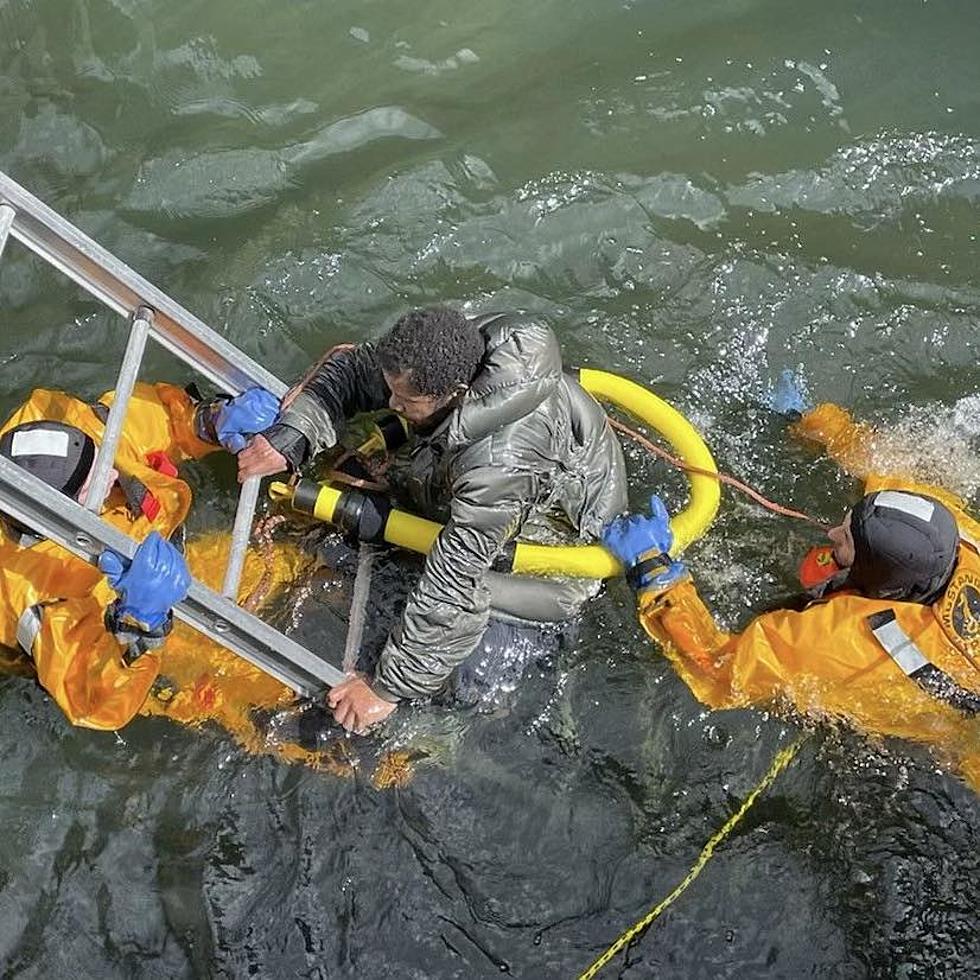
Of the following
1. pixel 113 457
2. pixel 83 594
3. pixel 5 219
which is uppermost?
pixel 5 219

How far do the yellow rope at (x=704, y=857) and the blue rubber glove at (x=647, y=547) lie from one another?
1028 millimetres

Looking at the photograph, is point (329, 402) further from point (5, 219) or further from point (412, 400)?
point (5, 219)

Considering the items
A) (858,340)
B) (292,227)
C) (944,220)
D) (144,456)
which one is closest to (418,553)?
(144,456)

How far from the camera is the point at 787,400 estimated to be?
6.17 m

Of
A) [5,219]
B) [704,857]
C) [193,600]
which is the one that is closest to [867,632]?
[704,857]

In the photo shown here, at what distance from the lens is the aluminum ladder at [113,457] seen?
12.7 ft

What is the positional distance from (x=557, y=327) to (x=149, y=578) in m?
3.30

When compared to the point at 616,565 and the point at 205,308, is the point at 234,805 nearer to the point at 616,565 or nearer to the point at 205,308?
the point at 616,565

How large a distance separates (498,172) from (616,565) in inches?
125

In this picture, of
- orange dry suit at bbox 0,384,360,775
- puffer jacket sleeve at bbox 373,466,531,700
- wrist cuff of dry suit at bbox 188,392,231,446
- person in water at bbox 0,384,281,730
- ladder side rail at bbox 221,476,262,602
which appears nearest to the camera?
person in water at bbox 0,384,281,730

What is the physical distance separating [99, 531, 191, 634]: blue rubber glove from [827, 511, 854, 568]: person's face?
272 cm

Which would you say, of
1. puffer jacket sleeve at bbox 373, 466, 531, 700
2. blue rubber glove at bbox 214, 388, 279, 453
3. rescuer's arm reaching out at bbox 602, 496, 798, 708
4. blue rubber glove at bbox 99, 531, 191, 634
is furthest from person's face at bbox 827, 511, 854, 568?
blue rubber glove at bbox 99, 531, 191, 634

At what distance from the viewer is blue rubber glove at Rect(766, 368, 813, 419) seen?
6.16m

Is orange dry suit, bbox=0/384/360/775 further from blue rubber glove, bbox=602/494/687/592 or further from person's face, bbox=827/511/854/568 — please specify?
person's face, bbox=827/511/854/568
